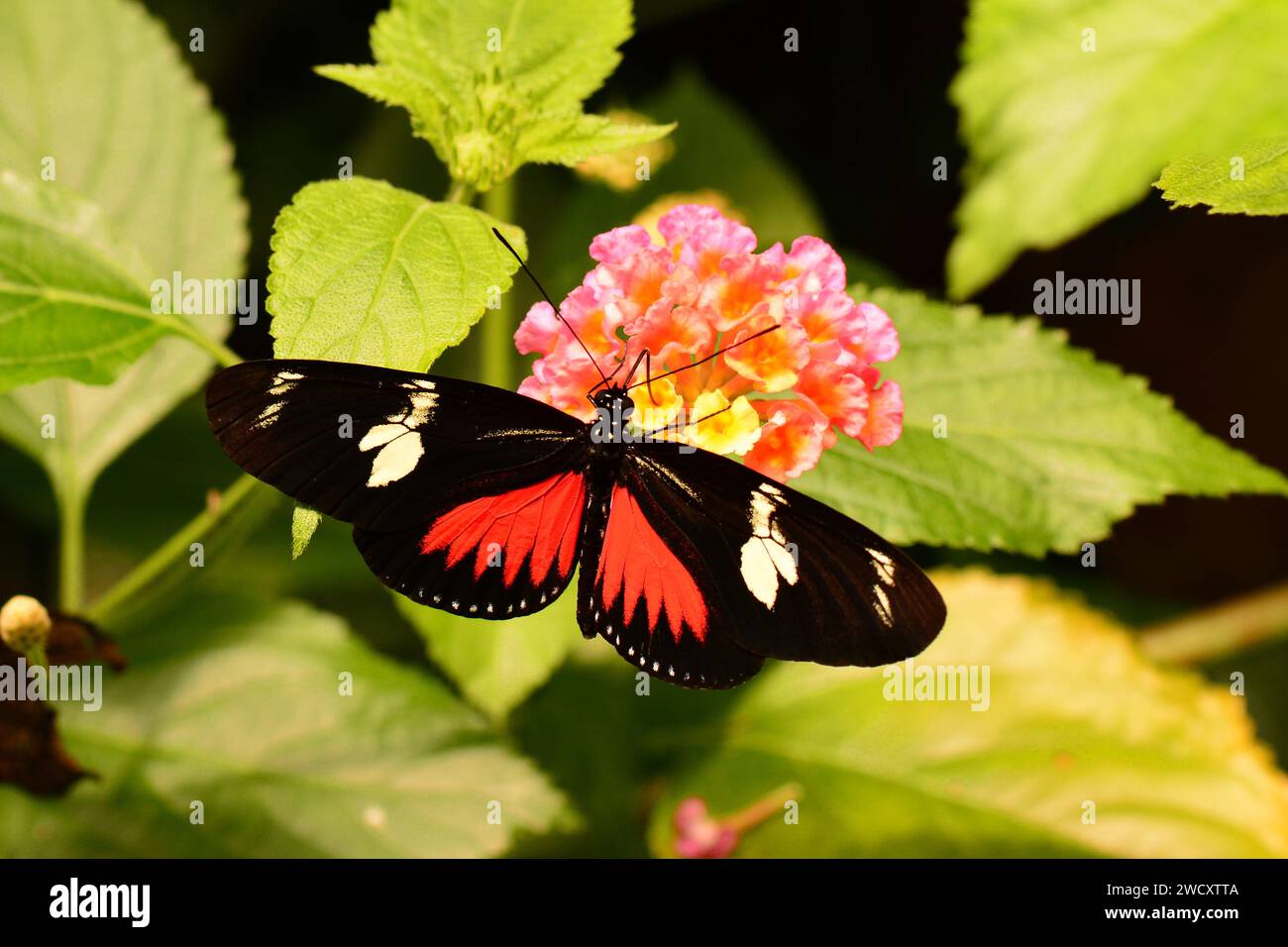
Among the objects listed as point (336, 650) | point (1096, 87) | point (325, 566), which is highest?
point (1096, 87)

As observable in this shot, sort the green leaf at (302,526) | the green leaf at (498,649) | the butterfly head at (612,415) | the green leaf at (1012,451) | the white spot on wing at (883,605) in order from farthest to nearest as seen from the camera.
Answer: the green leaf at (498,649) < the green leaf at (1012,451) < the butterfly head at (612,415) < the white spot on wing at (883,605) < the green leaf at (302,526)

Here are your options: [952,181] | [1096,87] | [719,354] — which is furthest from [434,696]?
[952,181]

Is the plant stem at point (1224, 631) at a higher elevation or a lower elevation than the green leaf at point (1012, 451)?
lower

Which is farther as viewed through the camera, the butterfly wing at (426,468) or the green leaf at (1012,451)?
the green leaf at (1012,451)

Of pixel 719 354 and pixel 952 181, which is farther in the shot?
pixel 952 181

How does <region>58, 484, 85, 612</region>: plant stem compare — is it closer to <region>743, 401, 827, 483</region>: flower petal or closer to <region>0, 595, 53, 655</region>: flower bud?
<region>0, 595, 53, 655</region>: flower bud

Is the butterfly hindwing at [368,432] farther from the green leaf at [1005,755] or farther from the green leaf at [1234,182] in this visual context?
the green leaf at [1005,755]

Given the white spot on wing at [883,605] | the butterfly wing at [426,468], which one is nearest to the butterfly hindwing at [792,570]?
the white spot on wing at [883,605]

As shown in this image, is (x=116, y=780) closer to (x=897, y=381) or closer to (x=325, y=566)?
(x=325, y=566)
